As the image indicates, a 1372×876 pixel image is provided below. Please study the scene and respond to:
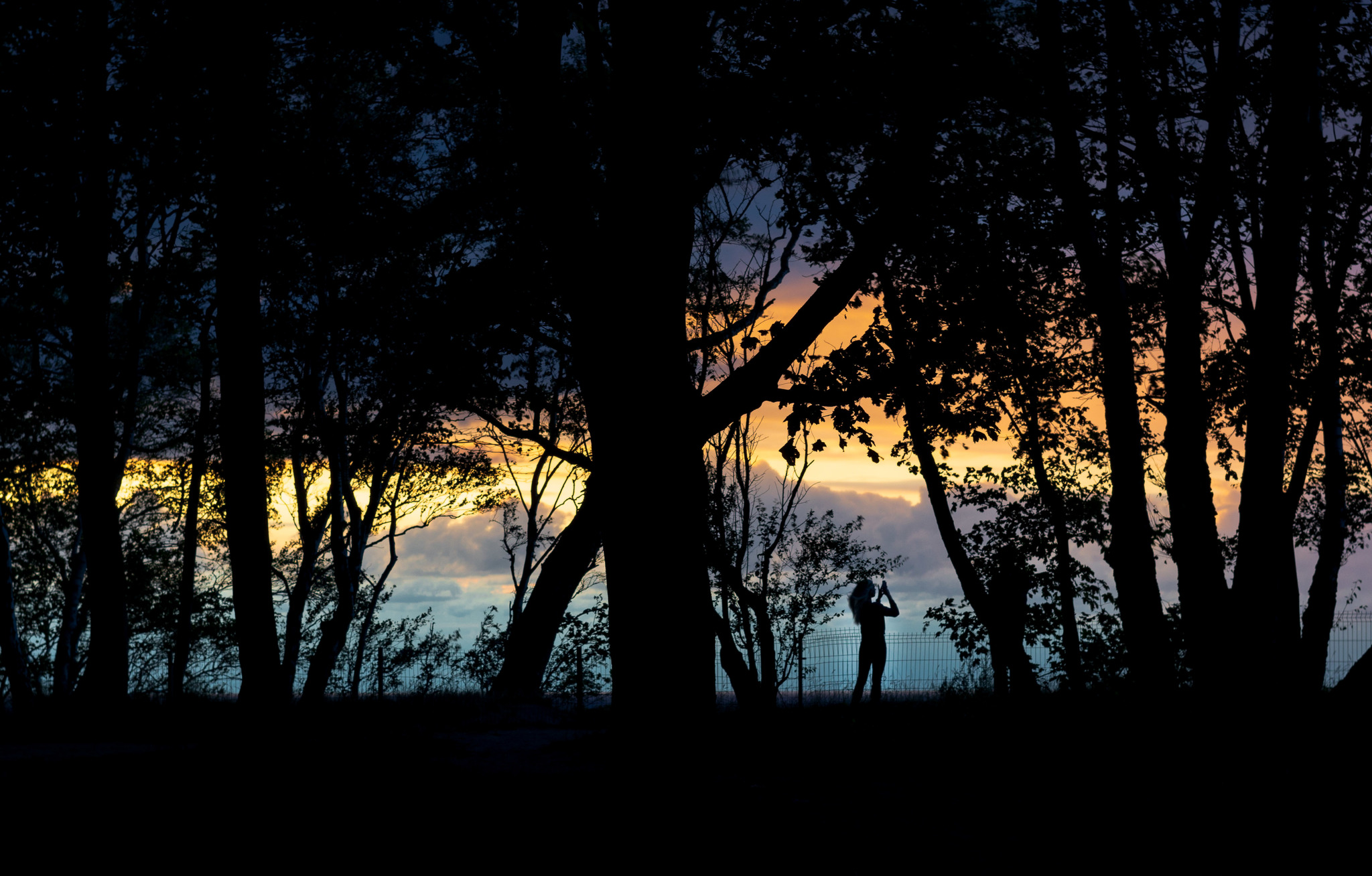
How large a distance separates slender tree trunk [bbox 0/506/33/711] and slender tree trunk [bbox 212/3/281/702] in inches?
439

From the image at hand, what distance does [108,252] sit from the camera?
50.5 feet

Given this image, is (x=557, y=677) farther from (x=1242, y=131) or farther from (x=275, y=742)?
(x=1242, y=131)

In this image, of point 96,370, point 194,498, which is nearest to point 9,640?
point 194,498

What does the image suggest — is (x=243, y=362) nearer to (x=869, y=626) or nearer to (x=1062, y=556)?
(x=869, y=626)

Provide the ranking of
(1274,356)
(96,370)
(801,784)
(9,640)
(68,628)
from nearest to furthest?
(801,784)
(1274,356)
(96,370)
(9,640)
(68,628)

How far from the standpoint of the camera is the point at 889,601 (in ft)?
46.0

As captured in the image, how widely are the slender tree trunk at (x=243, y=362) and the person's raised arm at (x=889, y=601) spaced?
321 inches

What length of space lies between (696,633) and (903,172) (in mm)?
4014

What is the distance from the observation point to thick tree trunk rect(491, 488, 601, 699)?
20172 mm

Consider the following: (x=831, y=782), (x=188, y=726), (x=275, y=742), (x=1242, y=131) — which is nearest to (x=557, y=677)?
(x=188, y=726)

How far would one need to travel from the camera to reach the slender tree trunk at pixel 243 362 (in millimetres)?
9781

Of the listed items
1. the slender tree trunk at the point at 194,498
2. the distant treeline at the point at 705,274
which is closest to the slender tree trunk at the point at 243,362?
the distant treeline at the point at 705,274

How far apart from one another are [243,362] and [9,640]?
12528 mm

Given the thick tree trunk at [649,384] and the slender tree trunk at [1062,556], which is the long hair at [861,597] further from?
the thick tree trunk at [649,384]
